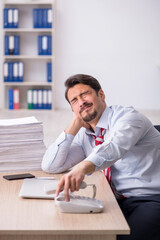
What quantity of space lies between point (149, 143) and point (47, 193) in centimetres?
61

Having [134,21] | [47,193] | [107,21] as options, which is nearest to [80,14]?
[107,21]

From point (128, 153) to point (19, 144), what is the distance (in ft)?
1.64

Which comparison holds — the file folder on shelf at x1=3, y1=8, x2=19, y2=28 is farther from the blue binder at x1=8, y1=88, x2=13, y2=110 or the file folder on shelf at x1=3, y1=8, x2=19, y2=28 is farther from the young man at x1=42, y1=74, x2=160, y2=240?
the young man at x1=42, y1=74, x2=160, y2=240

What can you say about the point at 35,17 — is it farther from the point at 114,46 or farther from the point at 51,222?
the point at 51,222

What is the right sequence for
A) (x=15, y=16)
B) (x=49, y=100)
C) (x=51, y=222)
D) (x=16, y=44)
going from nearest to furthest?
(x=51, y=222), (x=15, y=16), (x=16, y=44), (x=49, y=100)

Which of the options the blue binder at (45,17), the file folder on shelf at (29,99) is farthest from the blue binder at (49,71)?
the blue binder at (45,17)

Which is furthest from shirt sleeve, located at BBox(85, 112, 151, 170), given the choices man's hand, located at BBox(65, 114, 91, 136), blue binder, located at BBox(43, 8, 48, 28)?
blue binder, located at BBox(43, 8, 48, 28)

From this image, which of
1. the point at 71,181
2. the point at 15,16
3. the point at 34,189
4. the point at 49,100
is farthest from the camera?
the point at 49,100

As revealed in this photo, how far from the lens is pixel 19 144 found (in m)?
1.85

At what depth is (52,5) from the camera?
704cm

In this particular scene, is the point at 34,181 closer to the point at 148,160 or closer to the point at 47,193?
the point at 47,193

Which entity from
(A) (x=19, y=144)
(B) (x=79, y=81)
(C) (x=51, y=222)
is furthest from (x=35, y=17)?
(C) (x=51, y=222)

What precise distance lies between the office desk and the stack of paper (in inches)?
17.5

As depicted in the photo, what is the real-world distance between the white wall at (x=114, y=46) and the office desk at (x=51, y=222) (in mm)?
6124
